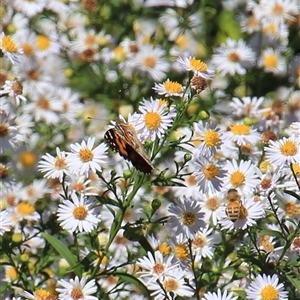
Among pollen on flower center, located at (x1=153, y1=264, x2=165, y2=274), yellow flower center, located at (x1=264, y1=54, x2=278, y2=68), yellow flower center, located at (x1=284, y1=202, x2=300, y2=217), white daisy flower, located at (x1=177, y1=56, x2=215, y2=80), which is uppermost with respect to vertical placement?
yellow flower center, located at (x1=264, y1=54, x2=278, y2=68)

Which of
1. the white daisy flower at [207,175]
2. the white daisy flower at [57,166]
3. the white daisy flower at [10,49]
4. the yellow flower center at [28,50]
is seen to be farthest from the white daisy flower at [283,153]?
the yellow flower center at [28,50]

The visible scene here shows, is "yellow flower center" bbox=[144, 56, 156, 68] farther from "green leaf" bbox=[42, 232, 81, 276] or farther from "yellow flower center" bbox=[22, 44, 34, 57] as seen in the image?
"green leaf" bbox=[42, 232, 81, 276]

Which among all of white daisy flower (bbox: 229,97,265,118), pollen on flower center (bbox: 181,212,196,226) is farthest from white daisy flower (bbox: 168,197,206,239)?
white daisy flower (bbox: 229,97,265,118)

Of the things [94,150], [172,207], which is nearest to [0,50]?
[94,150]

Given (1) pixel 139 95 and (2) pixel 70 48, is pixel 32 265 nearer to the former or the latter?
(1) pixel 139 95

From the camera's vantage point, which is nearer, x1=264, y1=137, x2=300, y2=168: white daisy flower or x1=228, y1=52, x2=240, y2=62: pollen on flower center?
x1=264, y1=137, x2=300, y2=168: white daisy flower

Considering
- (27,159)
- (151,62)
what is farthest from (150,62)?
(27,159)

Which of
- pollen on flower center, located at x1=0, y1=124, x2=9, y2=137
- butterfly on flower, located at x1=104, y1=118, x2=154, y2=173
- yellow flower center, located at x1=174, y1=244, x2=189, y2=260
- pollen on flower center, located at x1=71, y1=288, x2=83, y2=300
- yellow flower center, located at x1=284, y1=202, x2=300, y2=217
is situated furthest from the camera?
pollen on flower center, located at x1=0, y1=124, x2=9, y2=137

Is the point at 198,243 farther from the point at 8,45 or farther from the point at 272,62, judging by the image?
the point at 272,62
